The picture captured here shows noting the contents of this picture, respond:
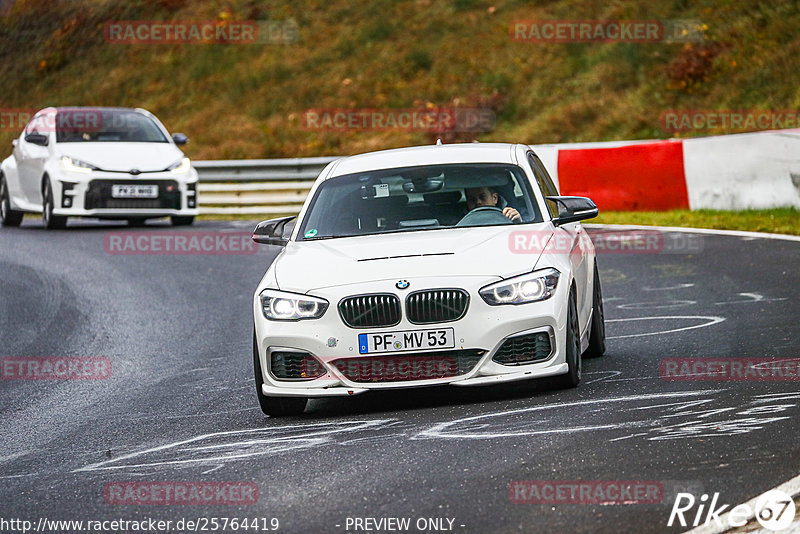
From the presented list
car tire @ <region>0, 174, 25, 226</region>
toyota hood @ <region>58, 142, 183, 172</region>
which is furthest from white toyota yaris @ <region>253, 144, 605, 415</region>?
car tire @ <region>0, 174, 25, 226</region>

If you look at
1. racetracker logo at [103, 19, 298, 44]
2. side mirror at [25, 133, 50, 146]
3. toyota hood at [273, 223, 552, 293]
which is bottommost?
toyota hood at [273, 223, 552, 293]

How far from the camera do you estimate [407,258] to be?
25.2 feet

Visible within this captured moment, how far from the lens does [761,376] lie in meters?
7.84

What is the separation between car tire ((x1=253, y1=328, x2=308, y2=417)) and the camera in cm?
777

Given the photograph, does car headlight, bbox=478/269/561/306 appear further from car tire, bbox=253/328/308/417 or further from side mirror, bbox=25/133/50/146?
side mirror, bbox=25/133/50/146

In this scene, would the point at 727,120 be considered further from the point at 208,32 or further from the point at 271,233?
the point at 208,32

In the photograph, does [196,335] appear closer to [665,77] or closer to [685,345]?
[685,345]

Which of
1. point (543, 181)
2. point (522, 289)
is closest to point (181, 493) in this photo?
point (522, 289)

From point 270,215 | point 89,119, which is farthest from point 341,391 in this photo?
point 270,215

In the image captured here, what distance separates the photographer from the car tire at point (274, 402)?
25.5 feet

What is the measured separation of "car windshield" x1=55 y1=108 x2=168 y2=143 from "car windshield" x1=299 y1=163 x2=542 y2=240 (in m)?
12.6

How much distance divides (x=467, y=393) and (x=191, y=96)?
36390 millimetres

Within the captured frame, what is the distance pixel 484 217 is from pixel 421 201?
46 centimetres

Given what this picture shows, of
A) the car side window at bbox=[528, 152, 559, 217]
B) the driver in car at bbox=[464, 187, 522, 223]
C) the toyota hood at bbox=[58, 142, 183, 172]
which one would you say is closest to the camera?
Result: the driver in car at bbox=[464, 187, 522, 223]
